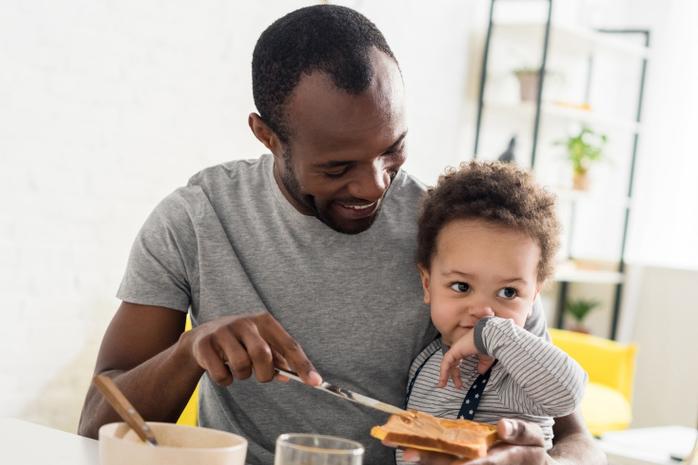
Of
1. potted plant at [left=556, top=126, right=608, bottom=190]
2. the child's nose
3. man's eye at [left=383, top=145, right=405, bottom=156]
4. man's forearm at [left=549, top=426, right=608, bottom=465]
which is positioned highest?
potted plant at [left=556, top=126, right=608, bottom=190]

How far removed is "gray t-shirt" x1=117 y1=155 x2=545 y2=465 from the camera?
159 centimetres

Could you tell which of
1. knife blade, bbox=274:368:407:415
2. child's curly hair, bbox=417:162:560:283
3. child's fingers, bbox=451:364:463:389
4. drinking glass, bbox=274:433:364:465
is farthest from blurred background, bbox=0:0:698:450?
drinking glass, bbox=274:433:364:465

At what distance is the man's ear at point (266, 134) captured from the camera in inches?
63.4

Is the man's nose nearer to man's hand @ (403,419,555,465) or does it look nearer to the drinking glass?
man's hand @ (403,419,555,465)

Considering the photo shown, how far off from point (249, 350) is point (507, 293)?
57 cm

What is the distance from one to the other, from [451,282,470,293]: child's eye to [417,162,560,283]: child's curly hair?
0.25 ft

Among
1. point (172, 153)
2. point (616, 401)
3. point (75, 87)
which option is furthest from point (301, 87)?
point (616, 401)

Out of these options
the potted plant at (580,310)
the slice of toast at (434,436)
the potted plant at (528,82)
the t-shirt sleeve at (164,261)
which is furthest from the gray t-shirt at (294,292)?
the potted plant at (580,310)

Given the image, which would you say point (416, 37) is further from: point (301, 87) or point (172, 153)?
point (301, 87)

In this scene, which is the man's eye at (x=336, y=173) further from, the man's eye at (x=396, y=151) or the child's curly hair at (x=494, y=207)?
the child's curly hair at (x=494, y=207)

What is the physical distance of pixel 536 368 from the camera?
4.61 feet

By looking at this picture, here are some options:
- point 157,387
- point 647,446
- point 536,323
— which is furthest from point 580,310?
point 157,387

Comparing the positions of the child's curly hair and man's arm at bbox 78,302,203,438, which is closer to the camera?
man's arm at bbox 78,302,203,438

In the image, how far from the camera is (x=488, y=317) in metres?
1.50
